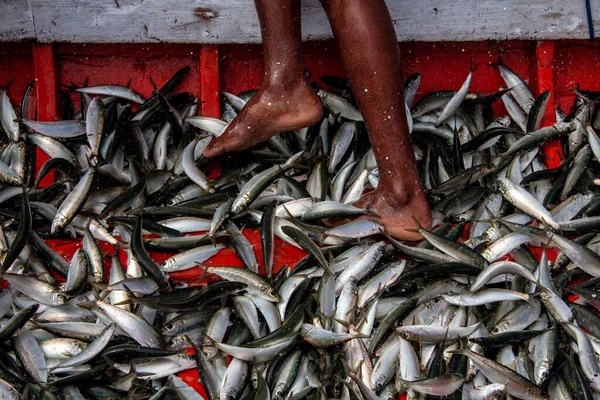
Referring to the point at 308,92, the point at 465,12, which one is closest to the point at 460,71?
the point at 465,12

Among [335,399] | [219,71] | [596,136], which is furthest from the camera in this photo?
[219,71]

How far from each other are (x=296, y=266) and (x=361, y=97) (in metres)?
0.76

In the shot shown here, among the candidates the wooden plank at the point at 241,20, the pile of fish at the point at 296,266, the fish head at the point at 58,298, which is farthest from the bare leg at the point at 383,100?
the fish head at the point at 58,298

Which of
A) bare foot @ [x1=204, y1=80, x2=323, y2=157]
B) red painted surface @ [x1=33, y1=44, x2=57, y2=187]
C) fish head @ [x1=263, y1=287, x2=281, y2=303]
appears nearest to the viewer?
fish head @ [x1=263, y1=287, x2=281, y2=303]

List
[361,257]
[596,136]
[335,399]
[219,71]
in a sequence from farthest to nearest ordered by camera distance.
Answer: [219,71] < [596,136] < [361,257] < [335,399]

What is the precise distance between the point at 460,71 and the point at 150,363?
2.18m

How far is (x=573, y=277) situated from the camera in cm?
309

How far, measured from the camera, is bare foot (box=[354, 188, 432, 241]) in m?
3.06

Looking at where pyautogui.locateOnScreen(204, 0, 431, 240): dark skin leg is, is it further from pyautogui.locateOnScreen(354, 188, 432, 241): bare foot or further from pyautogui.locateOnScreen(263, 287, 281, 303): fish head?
pyautogui.locateOnScreen(263, 287, 281, 303): fish head

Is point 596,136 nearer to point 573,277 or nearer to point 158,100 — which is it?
point 573,277

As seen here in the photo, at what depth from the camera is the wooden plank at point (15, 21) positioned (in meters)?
3.52

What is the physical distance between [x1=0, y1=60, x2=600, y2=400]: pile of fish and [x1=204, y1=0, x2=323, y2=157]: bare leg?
0.75ft

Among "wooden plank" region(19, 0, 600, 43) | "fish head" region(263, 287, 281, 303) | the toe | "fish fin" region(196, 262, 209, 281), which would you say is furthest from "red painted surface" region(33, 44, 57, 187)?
"fish head" region(263, 287, 281, 303)

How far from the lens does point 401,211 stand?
3.07m
